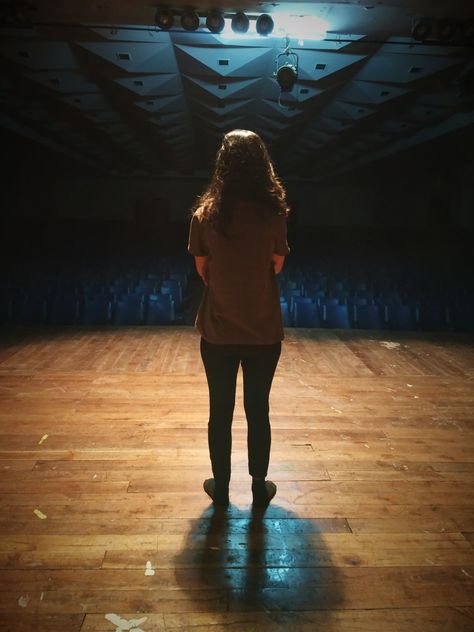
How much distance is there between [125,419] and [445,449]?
194 cm

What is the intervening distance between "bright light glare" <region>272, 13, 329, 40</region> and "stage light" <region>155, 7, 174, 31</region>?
116 cm

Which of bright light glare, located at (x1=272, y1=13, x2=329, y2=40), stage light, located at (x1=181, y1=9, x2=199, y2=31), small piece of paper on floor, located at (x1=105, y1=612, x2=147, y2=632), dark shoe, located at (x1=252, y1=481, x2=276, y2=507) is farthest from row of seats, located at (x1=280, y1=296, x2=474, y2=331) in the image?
small piece of paper on floor, located at (x1=105, y1=612, x2=147, y2=632)

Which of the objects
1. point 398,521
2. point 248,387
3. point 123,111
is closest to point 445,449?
point 398,521

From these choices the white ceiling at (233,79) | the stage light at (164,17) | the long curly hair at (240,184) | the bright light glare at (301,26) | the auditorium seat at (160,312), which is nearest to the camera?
the long curly hair at (240,184)

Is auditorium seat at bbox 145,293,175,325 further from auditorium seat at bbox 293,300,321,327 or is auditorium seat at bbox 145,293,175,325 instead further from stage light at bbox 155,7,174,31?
stage light at bbox 155,7,174,31

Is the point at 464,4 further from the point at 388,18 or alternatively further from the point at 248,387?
the point at 248,387

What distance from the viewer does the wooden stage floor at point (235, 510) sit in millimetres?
1445

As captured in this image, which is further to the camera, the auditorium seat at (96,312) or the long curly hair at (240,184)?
the auditorium seat at (96,312)

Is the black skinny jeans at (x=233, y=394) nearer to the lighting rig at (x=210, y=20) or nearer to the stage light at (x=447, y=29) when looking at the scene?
the lighting rig at (x=210, y=20)

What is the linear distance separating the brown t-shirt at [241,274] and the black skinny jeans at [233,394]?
54 mm

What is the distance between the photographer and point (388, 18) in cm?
517

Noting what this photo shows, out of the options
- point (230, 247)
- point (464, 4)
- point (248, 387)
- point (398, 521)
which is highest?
point (464, 4)

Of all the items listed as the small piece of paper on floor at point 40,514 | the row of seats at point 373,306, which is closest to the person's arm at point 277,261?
the small piece of paper on floor at point 40,514

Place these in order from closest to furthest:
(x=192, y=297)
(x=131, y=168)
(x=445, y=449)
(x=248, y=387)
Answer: (x=248, y=387) < (x=445, y=449) < (x=192, y=297) < (x=131, y=168)
